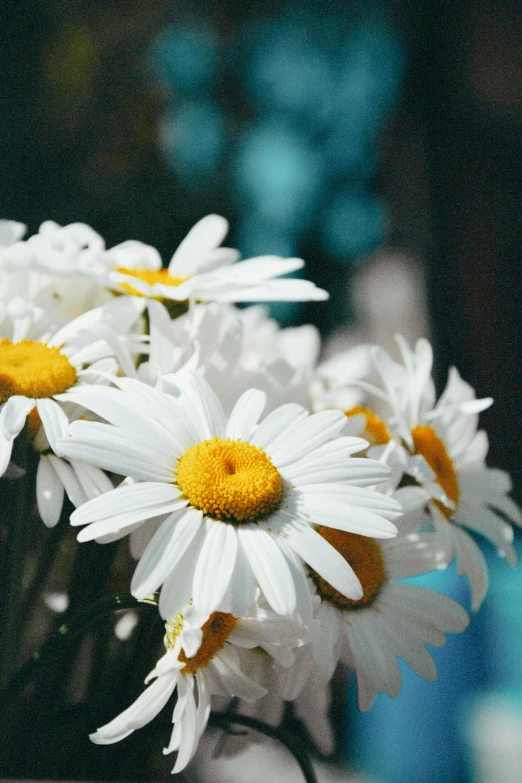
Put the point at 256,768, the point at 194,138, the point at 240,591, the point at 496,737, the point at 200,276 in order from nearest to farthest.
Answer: the point at 240,591 → the point at 200,276 → the point at 256,768 → the point at 496,737 → the point at 194,138

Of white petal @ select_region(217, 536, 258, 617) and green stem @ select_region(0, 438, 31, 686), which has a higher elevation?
white petal @ select_region(217, 536, 258, 617)

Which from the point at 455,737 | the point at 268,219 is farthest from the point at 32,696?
the point at 268,219

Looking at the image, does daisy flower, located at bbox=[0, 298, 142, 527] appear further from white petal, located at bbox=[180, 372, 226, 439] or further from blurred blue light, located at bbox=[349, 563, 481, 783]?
blurred blue light, located at bbox=[349, 563, 481, 783]

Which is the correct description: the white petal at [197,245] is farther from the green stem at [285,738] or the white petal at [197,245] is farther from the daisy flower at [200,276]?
the green stem at [285,738]

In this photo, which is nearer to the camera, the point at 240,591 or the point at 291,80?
the point at 240,591

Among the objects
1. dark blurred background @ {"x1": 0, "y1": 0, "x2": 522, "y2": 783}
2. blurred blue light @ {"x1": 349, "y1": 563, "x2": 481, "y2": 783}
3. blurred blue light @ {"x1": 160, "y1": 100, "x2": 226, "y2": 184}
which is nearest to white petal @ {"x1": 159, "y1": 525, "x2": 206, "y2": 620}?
blurred blue light @ {"x1": 349, "y1": 563, "x2": 481, "y2": 783}

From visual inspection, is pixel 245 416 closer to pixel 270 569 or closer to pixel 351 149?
pixel 270 569

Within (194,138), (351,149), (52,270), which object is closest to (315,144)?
(351,149)
